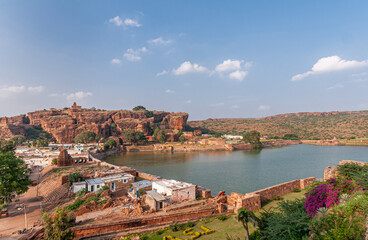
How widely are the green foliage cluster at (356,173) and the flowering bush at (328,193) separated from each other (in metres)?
0.24

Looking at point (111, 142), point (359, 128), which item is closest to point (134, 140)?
point (111, 142)

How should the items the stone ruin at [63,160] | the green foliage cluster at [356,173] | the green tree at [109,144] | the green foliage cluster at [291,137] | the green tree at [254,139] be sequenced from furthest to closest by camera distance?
the green foliage cluster at [291,137] < the green tree at [254,139] < the green tree at [109,144] < the stone ruin at [63,160] < the green foliage cluster at [356,173]

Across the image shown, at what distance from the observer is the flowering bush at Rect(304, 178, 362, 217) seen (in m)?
7.56

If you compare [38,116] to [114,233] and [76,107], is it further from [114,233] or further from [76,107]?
[114,233]

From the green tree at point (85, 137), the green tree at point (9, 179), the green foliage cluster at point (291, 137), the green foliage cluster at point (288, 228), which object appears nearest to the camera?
the green foliage cluster at point (288, 228)

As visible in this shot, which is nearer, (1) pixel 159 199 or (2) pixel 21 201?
(1) pixel 159 199

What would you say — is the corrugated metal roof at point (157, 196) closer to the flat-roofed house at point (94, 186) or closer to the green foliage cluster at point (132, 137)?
the flat-roofed house at point (94, 186)

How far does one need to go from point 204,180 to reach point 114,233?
58.3 feet

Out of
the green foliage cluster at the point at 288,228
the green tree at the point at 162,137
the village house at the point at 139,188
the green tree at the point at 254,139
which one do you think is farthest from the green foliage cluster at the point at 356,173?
the green tree at the point at 162,137

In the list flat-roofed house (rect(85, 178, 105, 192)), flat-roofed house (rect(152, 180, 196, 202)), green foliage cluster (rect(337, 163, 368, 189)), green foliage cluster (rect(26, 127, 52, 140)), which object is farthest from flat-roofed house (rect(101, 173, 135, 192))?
green foliage cluster (rect(26, 127, 52, 140))

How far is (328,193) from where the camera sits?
7902 mm

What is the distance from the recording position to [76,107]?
9744cm

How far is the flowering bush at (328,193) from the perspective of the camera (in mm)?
7557

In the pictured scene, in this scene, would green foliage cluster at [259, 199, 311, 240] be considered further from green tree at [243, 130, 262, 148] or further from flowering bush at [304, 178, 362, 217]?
green tree at [243, 130, 262, 148]
